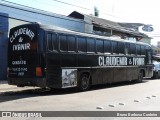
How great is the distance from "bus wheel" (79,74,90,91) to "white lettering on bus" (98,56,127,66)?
5.45 ft

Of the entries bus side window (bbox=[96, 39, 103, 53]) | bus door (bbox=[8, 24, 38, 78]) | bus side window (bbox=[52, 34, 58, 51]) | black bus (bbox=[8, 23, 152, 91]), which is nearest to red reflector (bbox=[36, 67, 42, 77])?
black bus (bbox=[8, 23, 152, 91])

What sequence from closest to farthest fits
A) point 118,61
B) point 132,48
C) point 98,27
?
point 118,61 < point 132,48 < point 98,27

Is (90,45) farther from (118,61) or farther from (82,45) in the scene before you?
(118,61)

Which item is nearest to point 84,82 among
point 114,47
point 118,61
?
point 114,47

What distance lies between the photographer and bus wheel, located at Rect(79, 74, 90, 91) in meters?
17.8

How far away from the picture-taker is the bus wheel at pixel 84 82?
1779cm

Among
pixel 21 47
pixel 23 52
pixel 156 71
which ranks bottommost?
pixel 156 71

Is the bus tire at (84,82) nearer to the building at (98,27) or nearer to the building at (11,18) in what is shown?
the building at (11,18)

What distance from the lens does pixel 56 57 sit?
1603 cm

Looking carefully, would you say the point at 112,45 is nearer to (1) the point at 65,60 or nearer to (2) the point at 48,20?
(1) the point at 65,60

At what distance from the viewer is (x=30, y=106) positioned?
11.9 m

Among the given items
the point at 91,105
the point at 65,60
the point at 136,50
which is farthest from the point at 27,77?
the point at 136,50

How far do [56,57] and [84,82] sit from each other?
272 cm

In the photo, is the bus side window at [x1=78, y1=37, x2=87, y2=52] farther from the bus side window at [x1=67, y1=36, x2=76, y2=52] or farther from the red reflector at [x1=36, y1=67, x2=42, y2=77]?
the red reflector at [x1=36, y1=67, x2=42, y2=77]
